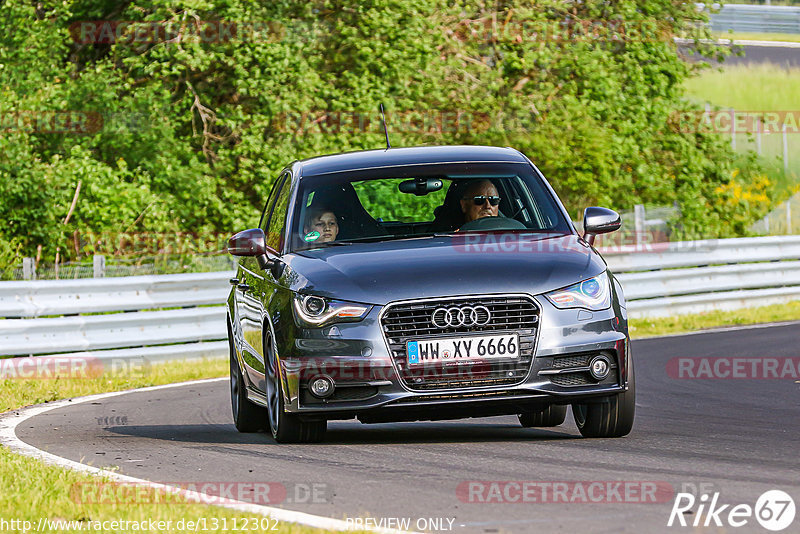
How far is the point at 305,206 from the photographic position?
9.41m

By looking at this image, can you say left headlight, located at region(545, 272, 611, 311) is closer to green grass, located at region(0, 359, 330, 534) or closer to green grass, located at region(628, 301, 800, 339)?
green grass, located at region(0, 359, 330, 534)

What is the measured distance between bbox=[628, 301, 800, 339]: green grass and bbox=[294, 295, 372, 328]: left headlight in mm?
11338

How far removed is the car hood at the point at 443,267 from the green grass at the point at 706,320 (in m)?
10.7

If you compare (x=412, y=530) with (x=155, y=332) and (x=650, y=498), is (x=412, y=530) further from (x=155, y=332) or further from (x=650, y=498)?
(x=155, y=332)

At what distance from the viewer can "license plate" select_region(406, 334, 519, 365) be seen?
7867 millimetres

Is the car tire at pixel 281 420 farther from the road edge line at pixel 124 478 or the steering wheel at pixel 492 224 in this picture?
the steering wheel at pixel 492 224

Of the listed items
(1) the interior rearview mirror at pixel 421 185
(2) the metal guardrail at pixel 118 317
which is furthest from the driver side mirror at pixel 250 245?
(2) the metal guardrail at pixel 118 317

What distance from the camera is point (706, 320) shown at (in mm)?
20812

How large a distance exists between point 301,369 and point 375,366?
0.44m

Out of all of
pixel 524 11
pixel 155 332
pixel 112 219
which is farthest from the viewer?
pixel 524 11

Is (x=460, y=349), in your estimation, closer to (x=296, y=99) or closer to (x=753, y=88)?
(x=296, y=99)

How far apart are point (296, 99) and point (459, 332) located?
1726 centimetres

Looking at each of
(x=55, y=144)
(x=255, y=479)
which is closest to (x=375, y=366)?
(x=255, y=479)

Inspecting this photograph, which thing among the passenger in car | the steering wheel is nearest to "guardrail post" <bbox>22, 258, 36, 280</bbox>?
the passenger in car
